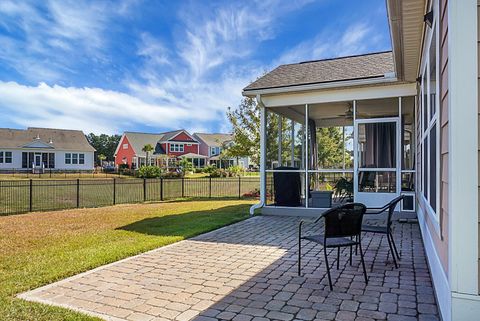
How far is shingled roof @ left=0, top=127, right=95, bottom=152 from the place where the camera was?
3738cm

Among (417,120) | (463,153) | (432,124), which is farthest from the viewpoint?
(417,120)

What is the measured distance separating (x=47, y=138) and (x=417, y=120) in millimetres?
41245

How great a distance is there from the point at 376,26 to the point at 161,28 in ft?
30.3

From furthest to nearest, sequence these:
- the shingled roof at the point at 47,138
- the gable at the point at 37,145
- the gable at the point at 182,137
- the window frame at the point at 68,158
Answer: the gable at the point at 182,137 < the window frame at the point at 68,158 < the gable at the point at 37,145 < the shingled roof at the point at 47,138

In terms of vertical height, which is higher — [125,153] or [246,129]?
[246,129]

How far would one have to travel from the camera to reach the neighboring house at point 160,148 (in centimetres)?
4400

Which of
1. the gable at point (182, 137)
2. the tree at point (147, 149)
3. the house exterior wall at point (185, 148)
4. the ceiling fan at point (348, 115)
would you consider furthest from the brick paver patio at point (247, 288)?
the gable at point (182, 137)

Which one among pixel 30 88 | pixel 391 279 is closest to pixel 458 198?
pixel 391 279

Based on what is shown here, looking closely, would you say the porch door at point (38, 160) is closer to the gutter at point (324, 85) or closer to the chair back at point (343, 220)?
the gutter at point (324, 85)

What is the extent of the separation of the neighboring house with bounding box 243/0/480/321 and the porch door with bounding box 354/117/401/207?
0.02 m

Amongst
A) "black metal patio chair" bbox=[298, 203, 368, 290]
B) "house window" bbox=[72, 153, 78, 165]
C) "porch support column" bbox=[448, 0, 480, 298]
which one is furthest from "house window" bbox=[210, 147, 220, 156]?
"porch support column" bbox=[448, 0, 480, 298]

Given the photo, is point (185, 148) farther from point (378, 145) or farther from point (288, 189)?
point (378, 145)

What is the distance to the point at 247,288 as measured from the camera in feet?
12.4

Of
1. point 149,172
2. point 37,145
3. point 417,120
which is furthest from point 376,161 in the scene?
point 37,145
